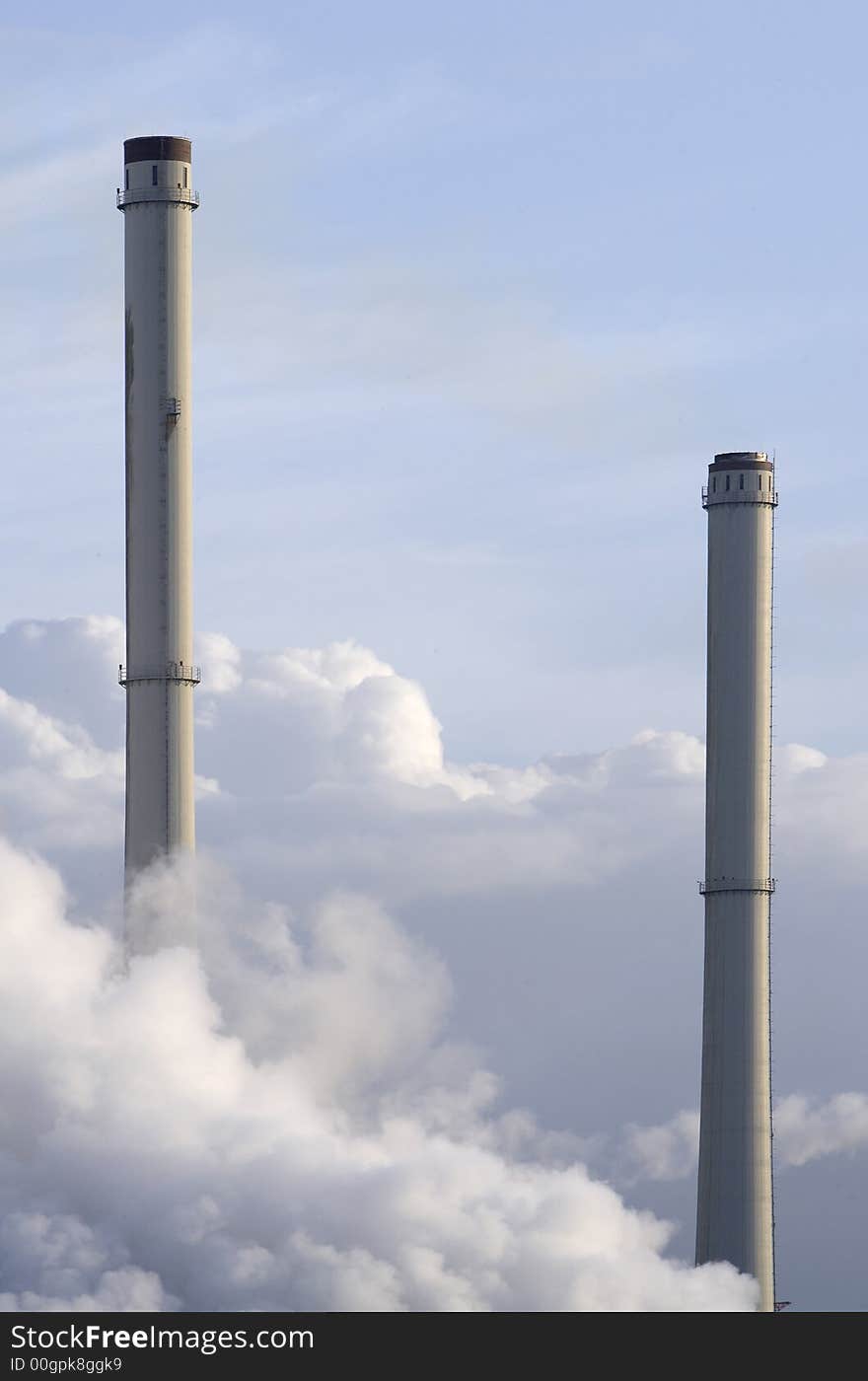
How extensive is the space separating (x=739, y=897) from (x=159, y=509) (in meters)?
30.3

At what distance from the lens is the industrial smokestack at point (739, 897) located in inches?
5556

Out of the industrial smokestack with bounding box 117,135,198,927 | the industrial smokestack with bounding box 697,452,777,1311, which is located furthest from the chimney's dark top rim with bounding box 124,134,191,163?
the industrial smokestack with bounding box 697,452,777,1311

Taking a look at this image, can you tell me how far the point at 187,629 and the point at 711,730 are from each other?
81.7 feet

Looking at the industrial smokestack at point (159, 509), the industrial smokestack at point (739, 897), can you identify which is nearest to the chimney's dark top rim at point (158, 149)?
the industrial smokestack at point (159, 509)

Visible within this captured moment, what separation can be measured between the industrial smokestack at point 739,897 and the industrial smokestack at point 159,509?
24.3m

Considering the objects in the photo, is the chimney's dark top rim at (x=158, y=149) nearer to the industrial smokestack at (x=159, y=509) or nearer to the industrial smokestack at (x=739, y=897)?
the industrial smokestack at (x=159, y=509)

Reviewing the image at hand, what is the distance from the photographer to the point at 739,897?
14188 centimetres

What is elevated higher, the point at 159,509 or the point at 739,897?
the point at 159,509

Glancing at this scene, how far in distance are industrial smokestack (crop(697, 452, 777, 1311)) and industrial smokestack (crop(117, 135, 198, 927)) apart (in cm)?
2428

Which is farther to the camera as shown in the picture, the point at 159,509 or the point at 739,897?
the point at 739,897

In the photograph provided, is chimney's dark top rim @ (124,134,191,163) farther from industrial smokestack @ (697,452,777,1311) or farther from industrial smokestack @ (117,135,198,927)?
industrial smokestack @ (697,452,777,1311)

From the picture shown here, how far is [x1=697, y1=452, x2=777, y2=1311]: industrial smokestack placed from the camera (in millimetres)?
141125

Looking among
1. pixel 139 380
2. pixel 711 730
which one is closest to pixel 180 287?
pixel 139 380
